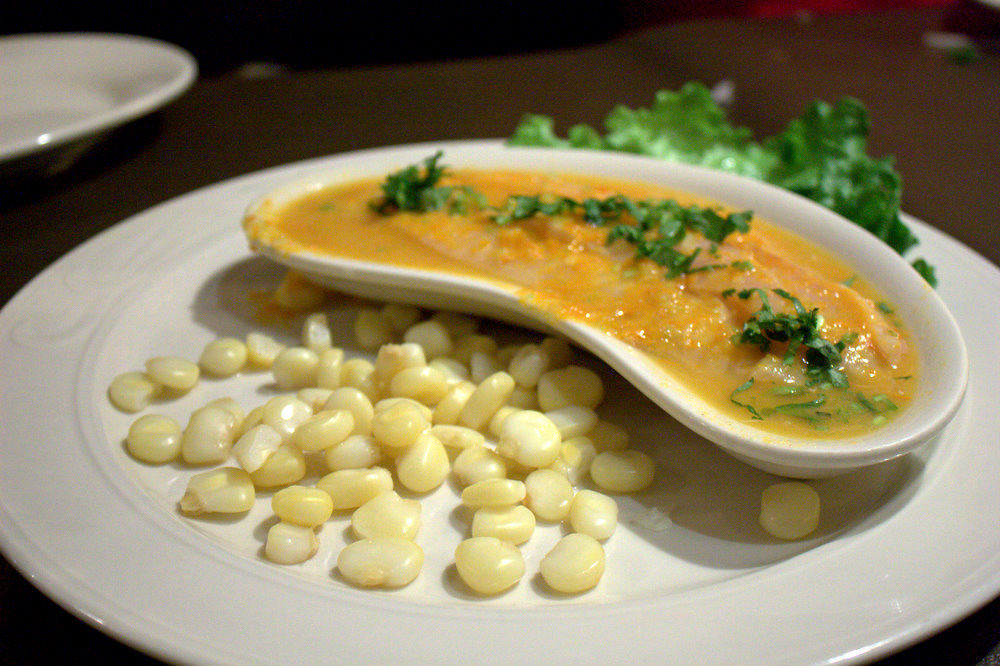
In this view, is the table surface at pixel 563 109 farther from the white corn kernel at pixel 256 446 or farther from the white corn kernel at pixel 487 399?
the white corn kernel at pixel 487 399

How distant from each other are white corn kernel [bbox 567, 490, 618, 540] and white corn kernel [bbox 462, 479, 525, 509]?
0.12 meters

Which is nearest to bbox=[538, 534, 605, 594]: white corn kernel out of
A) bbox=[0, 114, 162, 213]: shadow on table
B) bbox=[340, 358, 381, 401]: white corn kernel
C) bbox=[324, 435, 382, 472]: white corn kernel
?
bbox=[324, 435, 382, 472]: white corn kernel

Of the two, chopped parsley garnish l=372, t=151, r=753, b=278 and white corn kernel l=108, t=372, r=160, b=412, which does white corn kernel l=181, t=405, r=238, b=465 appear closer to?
white corn kernel l=108, t=372, r=160, b=412

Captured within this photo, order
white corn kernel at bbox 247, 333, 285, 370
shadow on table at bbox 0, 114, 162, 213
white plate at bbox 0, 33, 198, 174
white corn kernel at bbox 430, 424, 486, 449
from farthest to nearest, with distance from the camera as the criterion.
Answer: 1. white plate at bbox 0, 33, 198, 174
2. shadow on table at bbox 0, 114, 162, 213
3. white corn kernel at bbox 247, 333, 285, 370
4. white corn kernel at bbox 430, 424, 486, 449

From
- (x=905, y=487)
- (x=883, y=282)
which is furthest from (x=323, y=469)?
(x=883, y=282)

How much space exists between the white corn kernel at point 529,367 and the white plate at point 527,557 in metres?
0.19

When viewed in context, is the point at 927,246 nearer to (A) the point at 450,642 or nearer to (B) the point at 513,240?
(B) the point at 513,240

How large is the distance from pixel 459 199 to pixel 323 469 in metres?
0.93

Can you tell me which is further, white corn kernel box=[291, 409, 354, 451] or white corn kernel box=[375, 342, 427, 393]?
white corn kernel box=[375, 342, 427, 393]

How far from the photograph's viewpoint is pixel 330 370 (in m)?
1.96

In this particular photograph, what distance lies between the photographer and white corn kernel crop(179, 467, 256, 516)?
5.08 ft

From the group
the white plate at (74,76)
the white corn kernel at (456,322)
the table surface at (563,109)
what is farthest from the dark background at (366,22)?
the white corn kernel at (456,322)

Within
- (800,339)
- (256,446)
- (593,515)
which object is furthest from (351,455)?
(800,339)

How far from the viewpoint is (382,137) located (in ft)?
12.5
